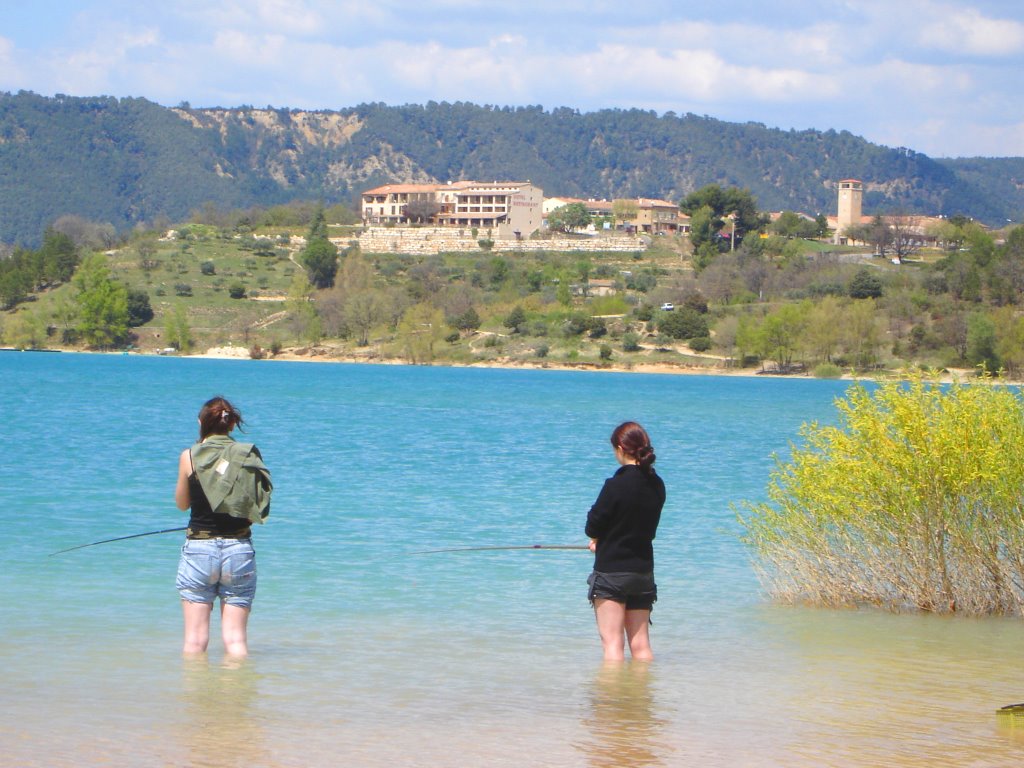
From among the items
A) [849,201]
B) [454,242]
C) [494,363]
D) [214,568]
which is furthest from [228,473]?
[849,201]

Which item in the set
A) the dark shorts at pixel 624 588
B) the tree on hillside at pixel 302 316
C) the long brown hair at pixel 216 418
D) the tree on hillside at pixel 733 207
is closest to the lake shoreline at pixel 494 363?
the tree on hillside at pixel 302 316

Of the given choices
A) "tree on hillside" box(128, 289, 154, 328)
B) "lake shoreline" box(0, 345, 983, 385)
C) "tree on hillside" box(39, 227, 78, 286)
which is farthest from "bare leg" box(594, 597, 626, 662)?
"tree on hillside" box(39, 227, 78, 286)

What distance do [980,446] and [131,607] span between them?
282 inches

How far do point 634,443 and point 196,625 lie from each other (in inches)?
114

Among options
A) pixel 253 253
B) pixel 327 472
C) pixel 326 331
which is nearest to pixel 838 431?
pixel 327 472

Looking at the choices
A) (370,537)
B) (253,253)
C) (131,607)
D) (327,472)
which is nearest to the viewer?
(131,607)

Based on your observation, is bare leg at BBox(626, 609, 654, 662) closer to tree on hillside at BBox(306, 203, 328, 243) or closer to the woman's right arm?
the woman's right arm

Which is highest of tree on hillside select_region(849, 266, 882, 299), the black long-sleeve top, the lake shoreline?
tree on hillside select_region(849, 266, 882, 299)

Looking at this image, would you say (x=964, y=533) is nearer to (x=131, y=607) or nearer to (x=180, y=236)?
(x=131, y=607)

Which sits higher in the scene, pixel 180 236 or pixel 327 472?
pixel 180 236

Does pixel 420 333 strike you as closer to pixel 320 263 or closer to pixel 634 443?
pixel 320 263

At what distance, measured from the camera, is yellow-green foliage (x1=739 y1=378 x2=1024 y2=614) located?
35.3ft

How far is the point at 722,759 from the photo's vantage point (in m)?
6.93

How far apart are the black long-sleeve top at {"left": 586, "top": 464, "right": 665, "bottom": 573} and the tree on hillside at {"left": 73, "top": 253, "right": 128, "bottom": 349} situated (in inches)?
4072
